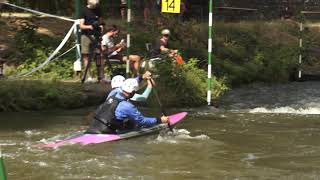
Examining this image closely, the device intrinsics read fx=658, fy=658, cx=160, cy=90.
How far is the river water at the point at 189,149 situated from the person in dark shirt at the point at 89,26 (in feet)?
5.03

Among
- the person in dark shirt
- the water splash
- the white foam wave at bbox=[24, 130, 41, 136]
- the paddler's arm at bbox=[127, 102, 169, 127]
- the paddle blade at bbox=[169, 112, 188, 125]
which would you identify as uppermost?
the person in dark shirt

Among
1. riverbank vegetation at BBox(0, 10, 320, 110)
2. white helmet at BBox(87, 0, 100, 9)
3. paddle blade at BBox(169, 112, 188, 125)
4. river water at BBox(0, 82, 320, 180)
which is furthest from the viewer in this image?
white helmet at BBox(87, 0, 100, 9)

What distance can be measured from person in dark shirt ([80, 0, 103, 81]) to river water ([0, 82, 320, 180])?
1533mm

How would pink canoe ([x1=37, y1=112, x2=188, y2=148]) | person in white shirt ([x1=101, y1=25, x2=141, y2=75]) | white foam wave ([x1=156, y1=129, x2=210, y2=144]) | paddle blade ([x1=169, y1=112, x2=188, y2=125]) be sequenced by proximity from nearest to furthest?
pink canoe ([x1=37, y1=112, x2=188, y2=148]) → white foam wave ([x1=156, y1=129, x2=210, y2=144]) → paddle blade ([x1=169, y1=112, x2=188, y2=125]) → person in white shirt ([x1=101, y1=25, x2=141, y2=75])

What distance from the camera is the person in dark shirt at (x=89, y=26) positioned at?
1270 centimetres

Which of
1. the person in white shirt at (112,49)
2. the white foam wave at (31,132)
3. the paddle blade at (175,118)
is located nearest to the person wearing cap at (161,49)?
the person in white shirt at (112,49)

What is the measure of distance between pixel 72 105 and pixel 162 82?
2.04 m

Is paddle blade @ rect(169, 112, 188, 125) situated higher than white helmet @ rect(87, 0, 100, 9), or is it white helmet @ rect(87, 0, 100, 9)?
white helmet @ rect(87, 0, 100, 9)

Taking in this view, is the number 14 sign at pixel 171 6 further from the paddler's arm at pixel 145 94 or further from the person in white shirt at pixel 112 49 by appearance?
the paddler's arm at pixel 145 94

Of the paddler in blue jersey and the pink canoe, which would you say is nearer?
the pink canoe

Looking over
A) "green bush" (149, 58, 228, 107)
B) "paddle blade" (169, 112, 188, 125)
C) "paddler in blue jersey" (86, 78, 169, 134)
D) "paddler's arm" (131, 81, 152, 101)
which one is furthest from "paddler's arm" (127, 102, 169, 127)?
"green bush" (149, 58, 228, 107)

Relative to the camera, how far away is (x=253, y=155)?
8.84 m

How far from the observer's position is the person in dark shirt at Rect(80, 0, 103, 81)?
41.7 feet

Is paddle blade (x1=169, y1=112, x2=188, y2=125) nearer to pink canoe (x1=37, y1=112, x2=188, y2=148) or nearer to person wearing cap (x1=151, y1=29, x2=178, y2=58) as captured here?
pink canoe (x1=37, y1=112, x2=188, y2=148)
